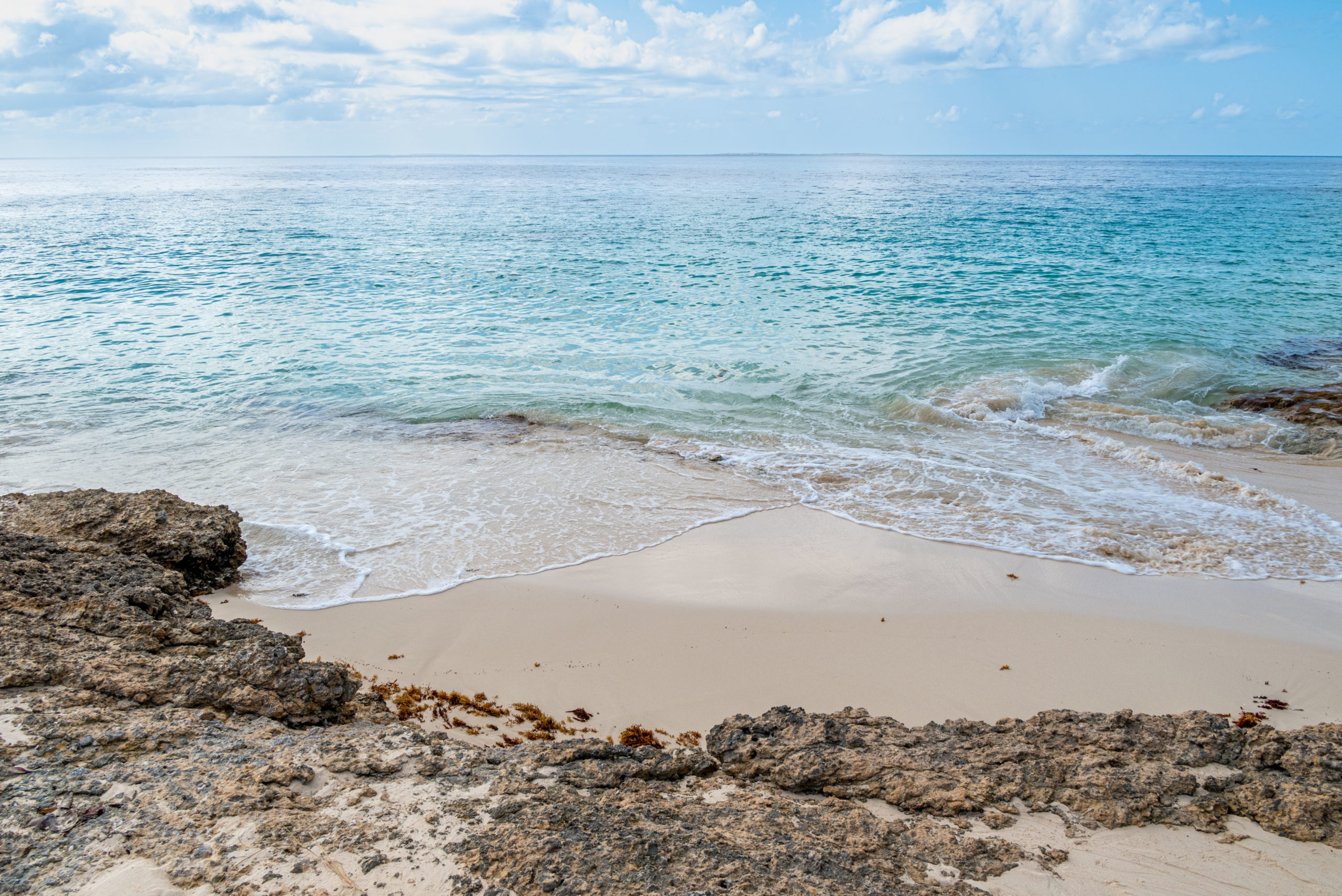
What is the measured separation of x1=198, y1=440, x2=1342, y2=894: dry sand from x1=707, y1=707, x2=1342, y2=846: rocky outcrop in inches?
38.1

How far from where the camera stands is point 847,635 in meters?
5.21

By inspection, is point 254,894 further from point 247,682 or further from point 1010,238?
point 1010,238

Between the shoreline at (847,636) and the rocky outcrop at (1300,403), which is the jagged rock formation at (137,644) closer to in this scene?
the shoreline at (847,636)

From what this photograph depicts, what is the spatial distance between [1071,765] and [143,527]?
6109 mm

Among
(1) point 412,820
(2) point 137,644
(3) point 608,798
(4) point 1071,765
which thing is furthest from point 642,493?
(1) point 412,820

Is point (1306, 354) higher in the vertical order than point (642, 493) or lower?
higher

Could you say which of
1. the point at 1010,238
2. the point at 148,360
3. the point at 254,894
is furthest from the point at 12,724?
the point at 1010,238

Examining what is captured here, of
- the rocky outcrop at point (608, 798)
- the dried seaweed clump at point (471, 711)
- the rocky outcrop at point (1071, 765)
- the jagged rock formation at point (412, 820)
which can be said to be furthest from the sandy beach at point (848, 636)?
the jagged rock formation at point (412, 820)

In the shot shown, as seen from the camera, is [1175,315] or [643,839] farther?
[1175,315]

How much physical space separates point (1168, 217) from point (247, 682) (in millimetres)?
46967

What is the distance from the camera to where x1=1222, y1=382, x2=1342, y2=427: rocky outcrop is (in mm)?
9758

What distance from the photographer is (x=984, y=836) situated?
105 inches

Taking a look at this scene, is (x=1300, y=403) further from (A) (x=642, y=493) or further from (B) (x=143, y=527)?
(B) (x=143, y=527)

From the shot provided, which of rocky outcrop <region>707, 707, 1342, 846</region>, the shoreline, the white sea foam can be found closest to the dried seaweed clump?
the shoreline
